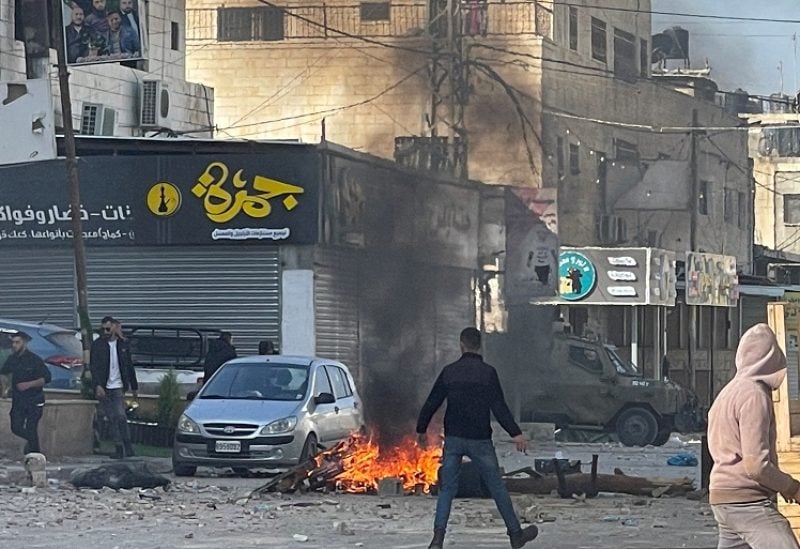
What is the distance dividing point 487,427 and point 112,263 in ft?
63.5

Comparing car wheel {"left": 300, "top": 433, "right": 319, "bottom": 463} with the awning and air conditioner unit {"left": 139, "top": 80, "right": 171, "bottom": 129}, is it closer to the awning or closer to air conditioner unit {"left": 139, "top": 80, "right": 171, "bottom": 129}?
air conditioner unit {"left": 139, "top": 80, "right": 171, "bottom": 129}

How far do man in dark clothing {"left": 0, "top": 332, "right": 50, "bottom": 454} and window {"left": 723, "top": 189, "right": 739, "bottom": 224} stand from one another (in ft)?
119

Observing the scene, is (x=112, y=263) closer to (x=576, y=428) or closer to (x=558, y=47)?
(x=576, y=428)

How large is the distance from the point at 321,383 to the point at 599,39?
28.8 m

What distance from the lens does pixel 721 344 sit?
47906mm

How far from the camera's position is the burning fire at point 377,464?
57.4ft

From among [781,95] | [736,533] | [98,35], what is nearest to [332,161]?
[98,35]

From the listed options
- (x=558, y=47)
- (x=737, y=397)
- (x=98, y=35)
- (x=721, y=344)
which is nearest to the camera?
(x=737, y=397)

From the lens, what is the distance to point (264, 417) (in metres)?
19.5

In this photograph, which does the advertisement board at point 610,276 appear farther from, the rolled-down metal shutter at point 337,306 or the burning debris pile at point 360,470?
the burning debris pile at point 360,470

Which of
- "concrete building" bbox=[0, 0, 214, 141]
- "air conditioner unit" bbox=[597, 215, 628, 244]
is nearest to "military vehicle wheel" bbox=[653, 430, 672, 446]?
"concrete building" bbox=[0, 0, 214, 141]

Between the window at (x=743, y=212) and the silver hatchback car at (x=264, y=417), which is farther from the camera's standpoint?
the window at (x=743, y=212)

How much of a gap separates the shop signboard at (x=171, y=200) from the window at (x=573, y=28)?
17.7m

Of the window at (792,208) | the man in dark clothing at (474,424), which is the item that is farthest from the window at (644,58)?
the man in dark clothing at (474,424)
